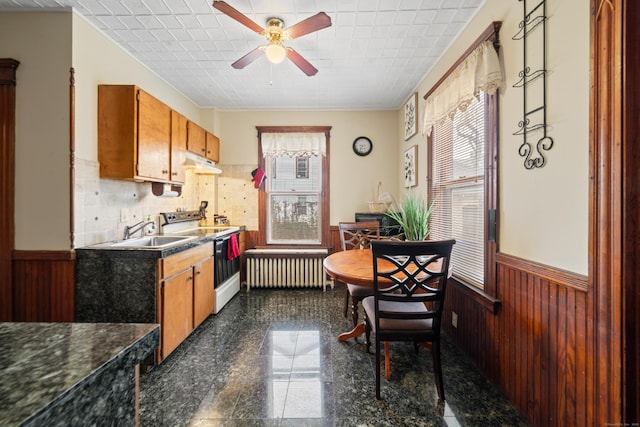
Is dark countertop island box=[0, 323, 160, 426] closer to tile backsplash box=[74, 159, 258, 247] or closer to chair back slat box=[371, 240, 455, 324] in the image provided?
chair back slat box=[371, 240, 455, 324]

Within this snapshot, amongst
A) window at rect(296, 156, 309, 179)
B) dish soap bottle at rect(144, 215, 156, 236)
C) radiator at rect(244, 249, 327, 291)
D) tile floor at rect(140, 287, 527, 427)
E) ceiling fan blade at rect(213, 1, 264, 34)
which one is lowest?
tile floor at rect(140, 287, 527, 427)

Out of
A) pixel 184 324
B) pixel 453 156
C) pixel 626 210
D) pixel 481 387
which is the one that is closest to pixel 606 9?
pixel 626 210

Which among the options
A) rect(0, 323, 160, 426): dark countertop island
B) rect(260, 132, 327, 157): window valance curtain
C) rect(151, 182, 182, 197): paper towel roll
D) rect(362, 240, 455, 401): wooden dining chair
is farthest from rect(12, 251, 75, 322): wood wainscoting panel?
rect(260, 132, 327, 157): window valance curtain

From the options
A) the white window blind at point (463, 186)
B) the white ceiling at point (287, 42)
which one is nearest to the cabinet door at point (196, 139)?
the white ceiling at point (287, 42)

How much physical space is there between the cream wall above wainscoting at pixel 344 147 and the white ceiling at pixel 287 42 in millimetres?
484

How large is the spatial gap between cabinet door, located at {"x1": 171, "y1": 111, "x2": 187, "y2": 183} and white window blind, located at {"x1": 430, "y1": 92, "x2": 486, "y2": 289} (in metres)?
2.72

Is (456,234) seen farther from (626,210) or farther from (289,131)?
(289,131)

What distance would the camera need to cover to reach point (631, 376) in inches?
43.9

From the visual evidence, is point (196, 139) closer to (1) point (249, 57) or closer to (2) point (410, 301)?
(1) point (249, 57)

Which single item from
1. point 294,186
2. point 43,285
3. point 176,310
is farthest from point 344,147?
point 43,285

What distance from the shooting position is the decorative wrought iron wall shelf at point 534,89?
4.94 feet

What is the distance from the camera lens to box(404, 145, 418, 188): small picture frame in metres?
3.44

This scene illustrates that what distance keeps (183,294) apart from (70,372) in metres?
2.11

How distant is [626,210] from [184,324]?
9.62 ft
